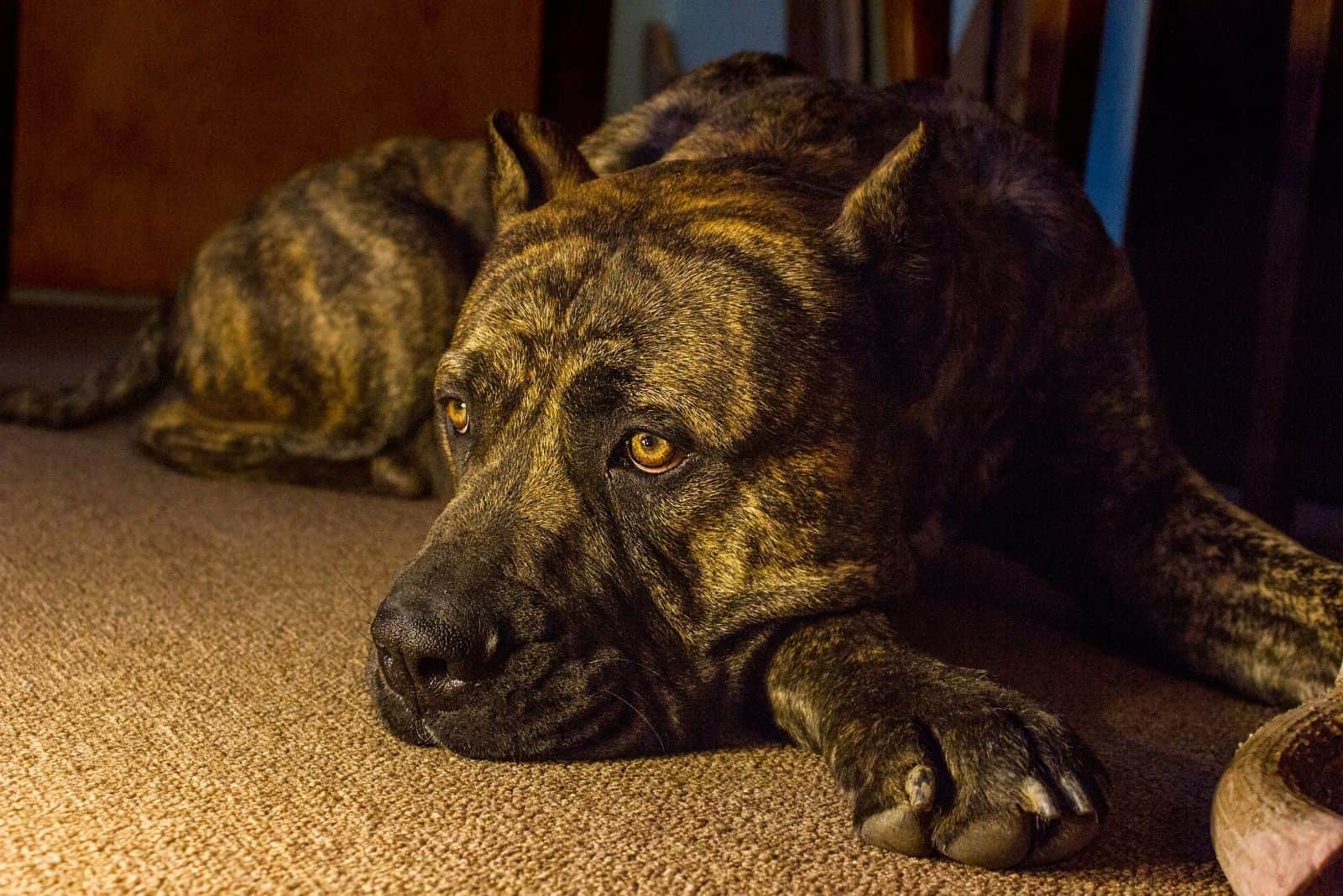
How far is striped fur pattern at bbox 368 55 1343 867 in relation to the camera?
55.2 inches

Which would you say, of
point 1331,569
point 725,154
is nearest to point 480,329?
point 725,154

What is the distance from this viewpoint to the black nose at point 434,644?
139 centimetres

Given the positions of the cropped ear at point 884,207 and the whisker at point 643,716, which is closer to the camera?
the whisker at point 643,716

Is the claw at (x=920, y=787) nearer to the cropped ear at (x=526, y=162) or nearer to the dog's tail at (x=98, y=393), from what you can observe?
the cropped ear at (x=526, y=162)

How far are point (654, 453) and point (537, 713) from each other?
0.30 m

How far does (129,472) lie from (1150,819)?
2.15m

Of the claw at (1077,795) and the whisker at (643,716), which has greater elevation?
the claw at (1077,795)

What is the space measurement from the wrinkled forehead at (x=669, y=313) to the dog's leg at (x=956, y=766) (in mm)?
323

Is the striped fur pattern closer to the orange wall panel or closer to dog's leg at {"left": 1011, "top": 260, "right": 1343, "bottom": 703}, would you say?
dog's leg at {"left": 1011, "top": 260, "right": 1343, "bottom": 703}

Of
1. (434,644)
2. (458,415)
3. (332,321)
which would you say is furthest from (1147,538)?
(332,321)

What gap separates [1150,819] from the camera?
137 centimetres

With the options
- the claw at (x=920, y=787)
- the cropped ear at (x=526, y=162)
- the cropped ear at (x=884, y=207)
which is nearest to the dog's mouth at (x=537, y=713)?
the claw at (x=920, y=787)

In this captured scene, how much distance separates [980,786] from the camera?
49.0 inches

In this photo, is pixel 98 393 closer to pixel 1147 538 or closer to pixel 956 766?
pixel 1147 538
